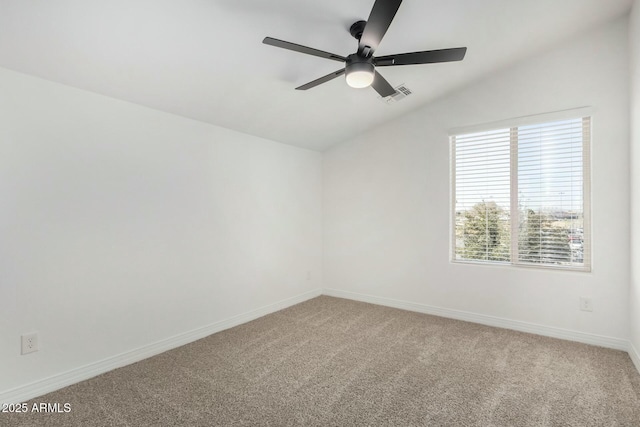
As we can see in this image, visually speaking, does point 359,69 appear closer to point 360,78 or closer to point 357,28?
point 360,78

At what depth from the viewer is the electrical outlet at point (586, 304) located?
119 inches

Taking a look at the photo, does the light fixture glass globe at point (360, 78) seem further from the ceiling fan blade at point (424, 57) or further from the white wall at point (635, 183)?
the white wall at point (635, 183)

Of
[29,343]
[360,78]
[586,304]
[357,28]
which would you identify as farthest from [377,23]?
[586,304]

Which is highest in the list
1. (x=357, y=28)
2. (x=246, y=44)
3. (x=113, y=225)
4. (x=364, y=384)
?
(x=357, y=28)

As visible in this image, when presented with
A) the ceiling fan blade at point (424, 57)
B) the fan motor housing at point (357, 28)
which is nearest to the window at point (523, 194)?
the ceiling fan blade at point (424, 57)

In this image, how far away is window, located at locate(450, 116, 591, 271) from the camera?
3137 mm

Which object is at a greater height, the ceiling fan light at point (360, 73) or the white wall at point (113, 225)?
the ceiling fan light at point (360, 73)

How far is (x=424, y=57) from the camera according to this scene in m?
2.07

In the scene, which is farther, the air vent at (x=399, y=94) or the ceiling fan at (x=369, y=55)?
the air vent at (x=399, y=94)

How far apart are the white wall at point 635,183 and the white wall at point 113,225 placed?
347 centimetres

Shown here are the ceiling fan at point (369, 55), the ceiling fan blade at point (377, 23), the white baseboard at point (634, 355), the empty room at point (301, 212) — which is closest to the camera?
the ceiling fan blade at point (377, 23)

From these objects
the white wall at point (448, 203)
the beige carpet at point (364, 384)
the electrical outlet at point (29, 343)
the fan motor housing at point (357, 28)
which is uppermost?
the fan motor housing at point (357, 28)

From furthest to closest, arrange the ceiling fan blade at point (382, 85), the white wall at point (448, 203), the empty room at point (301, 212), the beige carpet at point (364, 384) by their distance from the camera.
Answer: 1. the white wall at point (448, 203)
2. the ceiling fan blade at point (382, 85)
3. the empty room at point (301, 212)
4. the beige carpet at point (364, 384)

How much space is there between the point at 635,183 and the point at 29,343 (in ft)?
15.3
